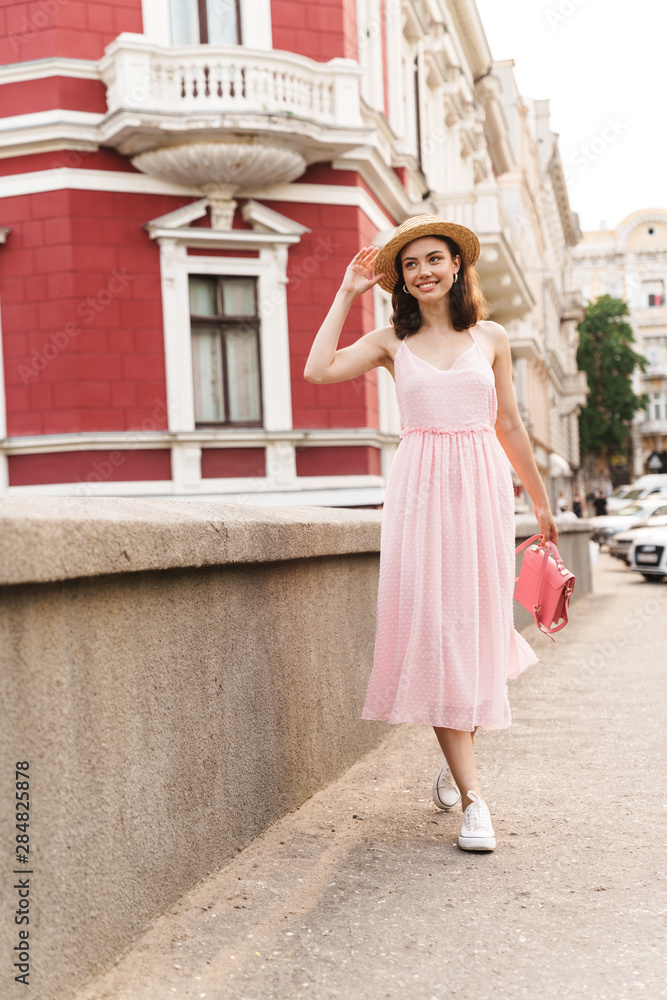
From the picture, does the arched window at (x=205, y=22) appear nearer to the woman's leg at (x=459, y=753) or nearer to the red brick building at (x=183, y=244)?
the red brick building at (x=183, y=244)

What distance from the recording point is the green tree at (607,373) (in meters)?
68.7

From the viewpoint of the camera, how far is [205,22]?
14180 millimetres

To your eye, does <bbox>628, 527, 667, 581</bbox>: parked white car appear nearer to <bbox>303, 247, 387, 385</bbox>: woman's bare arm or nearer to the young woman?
the young woman

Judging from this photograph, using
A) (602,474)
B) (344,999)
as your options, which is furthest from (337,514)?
(602,474)

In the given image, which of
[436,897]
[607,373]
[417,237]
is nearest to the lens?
[436,897]

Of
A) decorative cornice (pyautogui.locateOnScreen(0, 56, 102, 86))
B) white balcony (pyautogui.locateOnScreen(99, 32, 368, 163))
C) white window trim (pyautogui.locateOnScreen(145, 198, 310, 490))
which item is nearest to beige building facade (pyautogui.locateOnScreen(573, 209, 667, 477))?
white window trim (pyautogui.locateOnScreen(145, 198, 310, 490))

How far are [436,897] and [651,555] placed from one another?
1679 cm

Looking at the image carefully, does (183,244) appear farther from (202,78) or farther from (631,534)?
(631,534)

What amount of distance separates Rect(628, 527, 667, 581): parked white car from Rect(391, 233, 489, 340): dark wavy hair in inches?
621

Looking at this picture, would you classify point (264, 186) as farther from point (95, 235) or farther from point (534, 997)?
point (534, 997)

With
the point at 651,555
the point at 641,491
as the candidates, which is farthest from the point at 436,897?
the point at 641,491

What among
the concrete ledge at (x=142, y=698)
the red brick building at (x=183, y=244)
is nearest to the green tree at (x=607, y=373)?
the red brick building at (x=183, y=244)

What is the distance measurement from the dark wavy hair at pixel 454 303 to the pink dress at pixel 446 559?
70mm

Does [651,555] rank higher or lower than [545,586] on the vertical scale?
lower
